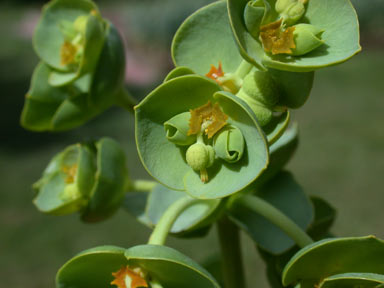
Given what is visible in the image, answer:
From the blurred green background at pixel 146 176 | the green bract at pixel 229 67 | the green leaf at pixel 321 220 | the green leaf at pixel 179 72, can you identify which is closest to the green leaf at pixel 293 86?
the green bract at pixel 229 67

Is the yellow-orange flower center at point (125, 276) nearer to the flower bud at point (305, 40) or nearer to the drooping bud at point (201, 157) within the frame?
the drooping bud at point (201, 157)

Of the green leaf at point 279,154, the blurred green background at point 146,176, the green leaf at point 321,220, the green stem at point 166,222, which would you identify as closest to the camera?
the green stem at point 166,222

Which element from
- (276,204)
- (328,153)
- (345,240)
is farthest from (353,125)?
(345,240)

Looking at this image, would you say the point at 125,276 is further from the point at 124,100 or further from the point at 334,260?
the point at 124,100

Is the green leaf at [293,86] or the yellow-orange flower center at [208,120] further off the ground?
the green leaf at [293,86]

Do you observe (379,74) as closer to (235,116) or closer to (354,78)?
(354,78)

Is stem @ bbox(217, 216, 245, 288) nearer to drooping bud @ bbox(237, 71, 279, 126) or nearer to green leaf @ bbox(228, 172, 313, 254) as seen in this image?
green leaf @ bbox(228, 172, 313, 254)
